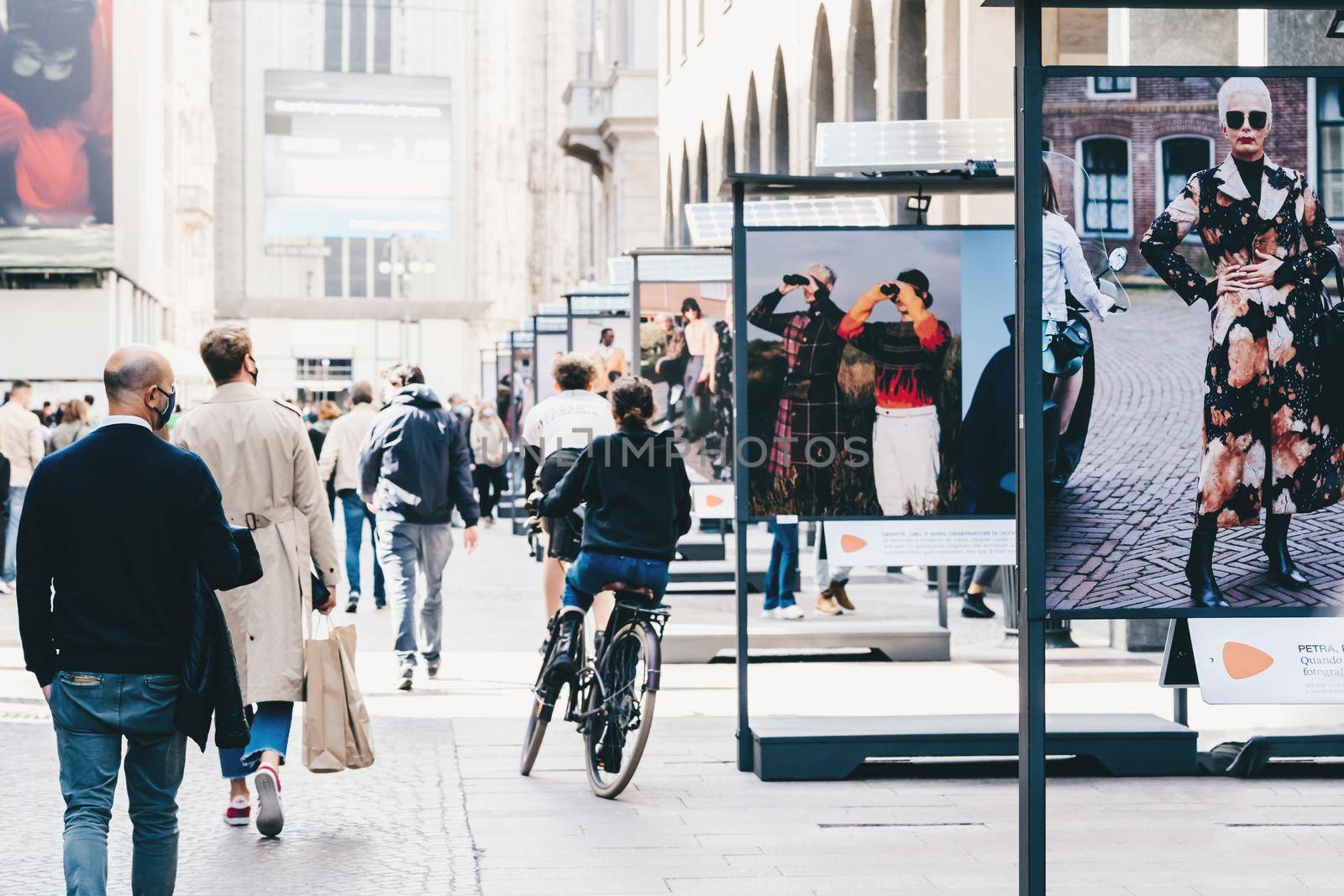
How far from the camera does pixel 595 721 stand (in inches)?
324

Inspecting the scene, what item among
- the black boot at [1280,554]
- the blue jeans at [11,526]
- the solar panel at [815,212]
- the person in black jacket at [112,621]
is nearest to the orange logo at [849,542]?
the solar panel at [815,212]

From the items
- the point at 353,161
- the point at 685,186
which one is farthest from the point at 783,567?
the point at 353,161

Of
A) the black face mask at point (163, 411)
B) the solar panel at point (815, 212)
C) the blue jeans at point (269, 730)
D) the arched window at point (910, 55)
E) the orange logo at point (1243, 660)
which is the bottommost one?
the blue jeans at point (269, 730)

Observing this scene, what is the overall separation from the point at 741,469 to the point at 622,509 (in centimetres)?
68

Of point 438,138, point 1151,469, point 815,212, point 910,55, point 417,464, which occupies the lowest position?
point 417,464

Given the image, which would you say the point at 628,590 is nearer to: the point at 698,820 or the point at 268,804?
the point at 698,820

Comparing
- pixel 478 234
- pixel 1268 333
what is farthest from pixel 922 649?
pixel 478 234

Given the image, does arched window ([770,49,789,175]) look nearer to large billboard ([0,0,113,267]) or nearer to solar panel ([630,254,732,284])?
solar panel ([630,254,732,284])

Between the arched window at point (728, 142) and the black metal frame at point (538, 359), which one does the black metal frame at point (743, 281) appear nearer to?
the black metal frame at point (538, 359)

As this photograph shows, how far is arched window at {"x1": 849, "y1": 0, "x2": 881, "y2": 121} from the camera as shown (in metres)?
25.0

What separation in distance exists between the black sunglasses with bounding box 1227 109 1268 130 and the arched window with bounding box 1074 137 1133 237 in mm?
302

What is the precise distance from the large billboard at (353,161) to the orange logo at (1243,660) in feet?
207

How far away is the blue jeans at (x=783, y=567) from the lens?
14352 mm

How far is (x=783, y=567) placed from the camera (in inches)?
571
